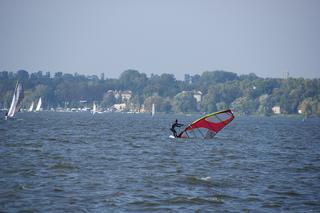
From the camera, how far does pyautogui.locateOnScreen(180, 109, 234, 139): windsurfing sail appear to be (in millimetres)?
52600

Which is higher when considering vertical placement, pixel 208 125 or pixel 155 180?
pixel 208 125

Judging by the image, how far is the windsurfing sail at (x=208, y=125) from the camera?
173ft

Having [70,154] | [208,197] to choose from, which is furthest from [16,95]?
[208,197]

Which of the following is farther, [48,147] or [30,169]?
[48,147]

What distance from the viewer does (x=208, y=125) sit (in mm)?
54531

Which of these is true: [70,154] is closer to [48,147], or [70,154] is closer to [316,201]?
[48,147]

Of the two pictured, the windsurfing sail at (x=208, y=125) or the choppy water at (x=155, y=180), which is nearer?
the choppy water at (x=155, y=180)

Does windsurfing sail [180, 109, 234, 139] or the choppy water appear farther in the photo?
windsurfing sail [180, 109, 234, 139]

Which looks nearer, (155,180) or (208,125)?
(155,180)

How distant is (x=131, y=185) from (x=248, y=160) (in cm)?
1295

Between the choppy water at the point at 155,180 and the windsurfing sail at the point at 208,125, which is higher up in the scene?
the windsurfing sail at the point at 208,125

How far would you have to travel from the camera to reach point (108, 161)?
36.1 m

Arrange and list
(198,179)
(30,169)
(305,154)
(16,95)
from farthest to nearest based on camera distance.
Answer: (16,95), (305,154), (30,169), (198,179)

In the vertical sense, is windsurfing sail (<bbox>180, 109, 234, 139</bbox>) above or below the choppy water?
above
